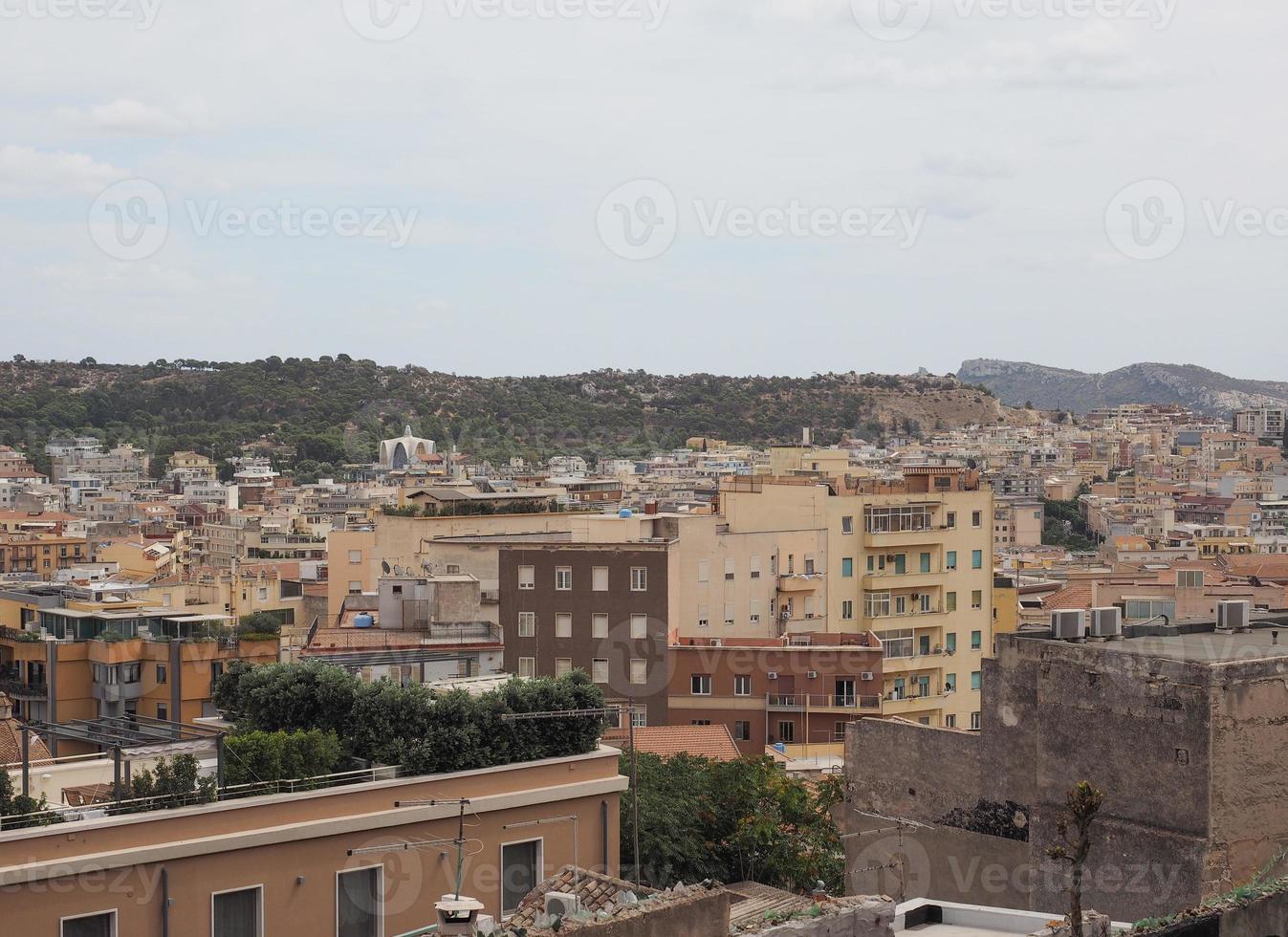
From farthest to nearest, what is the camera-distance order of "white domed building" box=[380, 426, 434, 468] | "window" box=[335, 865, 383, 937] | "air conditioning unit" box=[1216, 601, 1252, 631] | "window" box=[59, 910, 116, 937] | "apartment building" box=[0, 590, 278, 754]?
"white domed building" box=[380, 426, 434, 468] → "apartment building" box=[0, 590, 278, 754] → "air conditioning unit" box=[1216, 601, 1252, 631] → "window" box=[335, 865, 383, 937] → "window" box=[59, 910, 116, 937]

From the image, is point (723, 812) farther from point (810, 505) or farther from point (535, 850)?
point (810, 505)

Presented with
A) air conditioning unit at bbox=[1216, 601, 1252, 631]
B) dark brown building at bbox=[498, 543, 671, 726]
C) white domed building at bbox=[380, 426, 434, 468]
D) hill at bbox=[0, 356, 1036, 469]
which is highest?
hill at bbox=[0, 356, 1036, 469]

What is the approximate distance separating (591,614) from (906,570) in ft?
29.8

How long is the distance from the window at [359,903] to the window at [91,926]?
1.43 meters

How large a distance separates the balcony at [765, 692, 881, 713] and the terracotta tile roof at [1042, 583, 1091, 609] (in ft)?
48.8

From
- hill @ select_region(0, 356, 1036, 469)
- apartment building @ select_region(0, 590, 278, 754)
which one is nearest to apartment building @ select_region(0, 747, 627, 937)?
apartment building @ select_region(0, 590, 278, 754)

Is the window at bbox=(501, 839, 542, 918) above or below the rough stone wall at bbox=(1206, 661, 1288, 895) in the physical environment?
below

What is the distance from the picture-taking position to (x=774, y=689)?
30078 millimetres

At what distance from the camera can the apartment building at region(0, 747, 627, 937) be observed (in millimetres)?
9719

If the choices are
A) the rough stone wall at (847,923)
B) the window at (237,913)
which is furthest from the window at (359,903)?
the rough stone wall at (847,923)

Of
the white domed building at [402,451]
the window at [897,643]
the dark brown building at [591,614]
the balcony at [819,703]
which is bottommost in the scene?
the balcony at [819,703]

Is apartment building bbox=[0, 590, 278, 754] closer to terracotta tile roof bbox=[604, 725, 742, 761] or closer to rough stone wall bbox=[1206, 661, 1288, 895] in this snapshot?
terracotta tile roof bbox=[604, 725, 742, 761]

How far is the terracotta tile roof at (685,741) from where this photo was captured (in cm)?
2418

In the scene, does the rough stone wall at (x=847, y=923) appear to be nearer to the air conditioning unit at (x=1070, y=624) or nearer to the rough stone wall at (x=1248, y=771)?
the rough stone wall at (x=1248, y=771)
